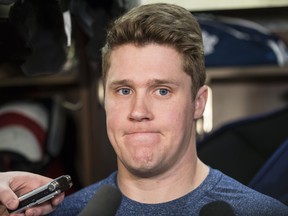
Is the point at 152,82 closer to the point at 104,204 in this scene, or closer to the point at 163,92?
the point at 163,92

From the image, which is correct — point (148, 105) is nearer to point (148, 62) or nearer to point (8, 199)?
point (148, 62)

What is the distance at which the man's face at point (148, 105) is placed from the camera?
56 centimetres

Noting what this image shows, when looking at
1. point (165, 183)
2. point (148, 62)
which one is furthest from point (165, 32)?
point (165, 183)

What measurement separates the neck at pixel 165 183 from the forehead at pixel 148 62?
0.10 m

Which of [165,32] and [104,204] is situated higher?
[165,32]

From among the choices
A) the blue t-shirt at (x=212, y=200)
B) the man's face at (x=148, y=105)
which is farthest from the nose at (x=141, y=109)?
the blue t-shirt at (x=212, y=200)

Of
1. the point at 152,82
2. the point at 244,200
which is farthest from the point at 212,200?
the point at 152,82

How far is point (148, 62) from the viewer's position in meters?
0.56

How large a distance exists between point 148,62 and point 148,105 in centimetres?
4

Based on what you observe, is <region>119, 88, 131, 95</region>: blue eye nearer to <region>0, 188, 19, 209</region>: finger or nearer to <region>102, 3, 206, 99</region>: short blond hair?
<region>102, 3, 206, 99</region>: short blond hair

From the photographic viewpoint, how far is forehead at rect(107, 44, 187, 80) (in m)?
0.56

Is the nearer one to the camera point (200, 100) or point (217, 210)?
point (217, 210)

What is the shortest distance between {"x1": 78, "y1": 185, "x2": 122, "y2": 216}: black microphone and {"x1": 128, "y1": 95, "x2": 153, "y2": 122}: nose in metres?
0.07

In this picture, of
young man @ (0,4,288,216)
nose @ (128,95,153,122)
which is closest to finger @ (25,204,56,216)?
young man @ (0,4,288,216)
